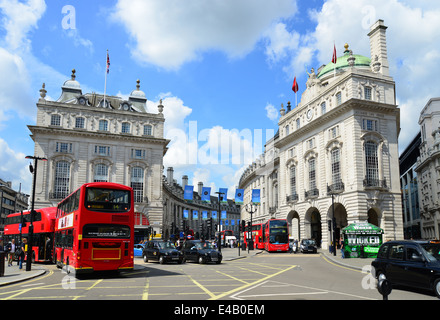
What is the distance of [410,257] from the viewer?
12.0 metres

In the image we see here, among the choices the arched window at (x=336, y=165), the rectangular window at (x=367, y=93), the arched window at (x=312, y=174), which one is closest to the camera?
the rectangular window at (x=367, y=93)

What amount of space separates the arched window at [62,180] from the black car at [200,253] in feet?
117

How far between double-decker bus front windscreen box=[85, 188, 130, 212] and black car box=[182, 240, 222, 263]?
1032 centimetres

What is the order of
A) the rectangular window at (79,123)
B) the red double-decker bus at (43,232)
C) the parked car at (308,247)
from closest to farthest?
the red double-decker bus at (43,232)
the parked car at (308,247)
the rectangular window at (79,123)

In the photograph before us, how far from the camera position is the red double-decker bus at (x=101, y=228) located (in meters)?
16.5

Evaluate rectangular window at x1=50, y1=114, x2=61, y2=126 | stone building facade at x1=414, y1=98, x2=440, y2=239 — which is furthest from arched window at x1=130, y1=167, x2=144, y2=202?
stone building facade at x1=414, y1=98, x2=440, y2=239

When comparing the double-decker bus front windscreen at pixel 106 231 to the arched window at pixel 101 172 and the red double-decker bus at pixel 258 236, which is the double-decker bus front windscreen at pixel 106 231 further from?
the arched window at pixel 101 172

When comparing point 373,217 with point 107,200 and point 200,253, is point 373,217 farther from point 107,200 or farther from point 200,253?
point 107,200

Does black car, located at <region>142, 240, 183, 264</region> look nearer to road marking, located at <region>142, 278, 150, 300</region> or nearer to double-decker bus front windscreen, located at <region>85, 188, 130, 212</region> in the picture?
double-decker bus front windscreen, located at <region>85, 188, 130, 212</region>

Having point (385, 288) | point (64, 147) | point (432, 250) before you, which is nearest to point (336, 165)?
point (432, 250)

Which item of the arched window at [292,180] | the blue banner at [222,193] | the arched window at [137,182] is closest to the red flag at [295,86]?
the arched window at [292,180]

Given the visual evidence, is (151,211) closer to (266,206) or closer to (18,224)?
(266,206)

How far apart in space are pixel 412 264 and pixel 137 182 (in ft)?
174
